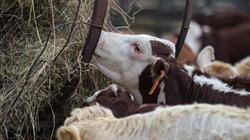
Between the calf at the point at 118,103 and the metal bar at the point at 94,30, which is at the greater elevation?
the metal bar at the point at 94,30

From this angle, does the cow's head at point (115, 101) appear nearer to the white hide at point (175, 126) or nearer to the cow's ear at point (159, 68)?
the cow's ear at point (159, 68)

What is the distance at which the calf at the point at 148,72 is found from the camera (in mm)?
5023

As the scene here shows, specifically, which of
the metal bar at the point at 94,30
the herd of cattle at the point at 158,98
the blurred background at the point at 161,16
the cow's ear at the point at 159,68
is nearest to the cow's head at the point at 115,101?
the herd of cattle at the point at 158,98

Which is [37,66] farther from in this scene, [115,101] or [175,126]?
[175,126]

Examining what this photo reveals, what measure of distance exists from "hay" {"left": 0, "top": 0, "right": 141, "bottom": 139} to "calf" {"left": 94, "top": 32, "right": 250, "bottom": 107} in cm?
14

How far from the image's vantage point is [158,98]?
5152mm

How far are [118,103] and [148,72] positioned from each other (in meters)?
Result: 1.03

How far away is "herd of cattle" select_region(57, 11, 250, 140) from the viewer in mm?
3172

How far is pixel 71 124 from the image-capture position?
3.42 meters

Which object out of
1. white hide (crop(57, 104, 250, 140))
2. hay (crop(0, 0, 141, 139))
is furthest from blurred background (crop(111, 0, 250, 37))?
white hide (crop(57, 104, 250, 140))

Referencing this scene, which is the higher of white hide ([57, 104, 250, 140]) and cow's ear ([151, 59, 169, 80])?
cow's ear ([151, 59, 169, 80])

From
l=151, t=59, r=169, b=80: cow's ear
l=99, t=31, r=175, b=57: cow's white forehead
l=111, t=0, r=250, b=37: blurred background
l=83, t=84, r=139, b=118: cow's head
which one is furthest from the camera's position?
l=111, t=0, r=250, b=37: blurred background

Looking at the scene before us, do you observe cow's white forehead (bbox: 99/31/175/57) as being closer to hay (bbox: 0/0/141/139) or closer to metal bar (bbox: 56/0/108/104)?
hay (bbox: 0/0/141/139)

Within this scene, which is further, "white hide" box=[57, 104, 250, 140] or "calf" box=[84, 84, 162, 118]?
"calf" box=[84, 84, 162, 118]
